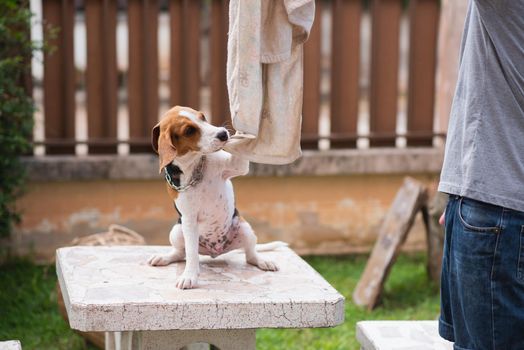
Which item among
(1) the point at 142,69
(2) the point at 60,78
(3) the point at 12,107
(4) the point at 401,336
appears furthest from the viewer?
(1) the point at 142,69

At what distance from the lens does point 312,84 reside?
23.8ft

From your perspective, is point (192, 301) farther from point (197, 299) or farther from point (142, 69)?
point (142, 69)

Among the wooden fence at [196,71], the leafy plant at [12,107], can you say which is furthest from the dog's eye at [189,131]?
the wooden fence at [196,71]

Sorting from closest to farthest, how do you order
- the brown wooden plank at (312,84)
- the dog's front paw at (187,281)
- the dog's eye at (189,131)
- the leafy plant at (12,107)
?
the dog's eye at (189,131) → the dog's front paw at (187,281) → the leafy plant at (12,107) → the brown wooden plank at (312,84)

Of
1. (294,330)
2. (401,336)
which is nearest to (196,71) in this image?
(294,330)

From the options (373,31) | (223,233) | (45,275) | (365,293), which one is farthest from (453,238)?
(373,31)

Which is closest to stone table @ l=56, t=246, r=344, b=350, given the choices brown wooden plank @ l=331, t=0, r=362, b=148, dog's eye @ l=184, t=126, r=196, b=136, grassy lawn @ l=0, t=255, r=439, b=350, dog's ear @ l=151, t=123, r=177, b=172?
dog's ear @ l=151, t=123, r=177, b=172

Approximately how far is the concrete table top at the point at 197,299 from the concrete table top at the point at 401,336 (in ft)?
0.88

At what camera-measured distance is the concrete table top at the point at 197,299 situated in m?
3.35

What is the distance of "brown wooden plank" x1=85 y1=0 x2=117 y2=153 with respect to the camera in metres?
6.93

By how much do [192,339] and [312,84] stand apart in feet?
12.8

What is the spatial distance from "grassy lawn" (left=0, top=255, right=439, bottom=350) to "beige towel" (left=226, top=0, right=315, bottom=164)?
2.10 meters

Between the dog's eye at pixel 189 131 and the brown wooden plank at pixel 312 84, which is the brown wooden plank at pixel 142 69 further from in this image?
the dog's eye at pixel 189 131

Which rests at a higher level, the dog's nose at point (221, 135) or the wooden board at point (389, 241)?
the dog's nose at point (221, 135)
